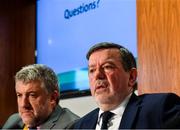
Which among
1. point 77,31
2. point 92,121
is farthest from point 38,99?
point 77,31

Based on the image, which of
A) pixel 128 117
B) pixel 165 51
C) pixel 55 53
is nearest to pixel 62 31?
pixel 55 53

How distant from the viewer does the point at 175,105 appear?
171cm

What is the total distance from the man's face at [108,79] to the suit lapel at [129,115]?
84 mm

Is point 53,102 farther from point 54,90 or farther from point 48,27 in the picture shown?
point 48,27

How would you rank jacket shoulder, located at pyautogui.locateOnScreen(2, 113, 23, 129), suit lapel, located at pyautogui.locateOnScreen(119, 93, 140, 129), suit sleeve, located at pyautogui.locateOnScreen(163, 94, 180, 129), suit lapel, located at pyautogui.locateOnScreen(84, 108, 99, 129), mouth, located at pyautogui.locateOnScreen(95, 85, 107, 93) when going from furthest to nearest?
jacket shoulder, located at pyautogui.locateOnScreen(2, 113, 23, 129), suit lapel, located at pyautogui.locateOnScreen(84, 108, 99, 129), mouth, located at pyautogui.locateOnScreen(95, 85, 107, 93), suit lapel, located at pyautogui.locateOnScreen(119, 93, 140, 129), suit sleeve, located at pyautogui.locateOnScreen(163, 94, 180, 129)

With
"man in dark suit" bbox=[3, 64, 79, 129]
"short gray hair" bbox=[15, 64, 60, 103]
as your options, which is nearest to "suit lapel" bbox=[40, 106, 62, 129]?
"man in dark suit" bbox=[3, 64, 79, 129]

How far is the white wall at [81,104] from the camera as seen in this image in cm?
321

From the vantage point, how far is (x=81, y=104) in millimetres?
3330

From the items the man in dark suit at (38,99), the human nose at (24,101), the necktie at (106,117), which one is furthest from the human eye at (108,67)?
the human nose at (24,101)

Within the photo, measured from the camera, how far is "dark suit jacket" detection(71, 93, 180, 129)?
5.47ft

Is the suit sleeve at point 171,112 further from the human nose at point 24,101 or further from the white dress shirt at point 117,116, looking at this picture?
the human nose at point 24,101

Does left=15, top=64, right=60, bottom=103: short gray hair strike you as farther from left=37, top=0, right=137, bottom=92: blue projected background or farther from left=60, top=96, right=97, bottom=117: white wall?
left=60, top=96, right=97, bottom=117: white wall

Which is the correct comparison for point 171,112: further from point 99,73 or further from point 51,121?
point 51,121

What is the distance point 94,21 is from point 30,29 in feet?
3.66
